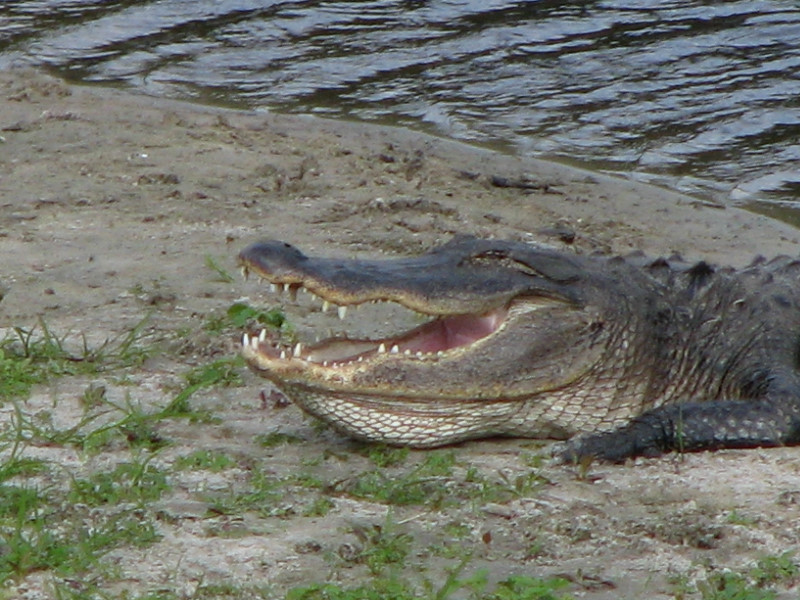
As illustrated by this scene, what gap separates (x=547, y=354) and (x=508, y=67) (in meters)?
6.72

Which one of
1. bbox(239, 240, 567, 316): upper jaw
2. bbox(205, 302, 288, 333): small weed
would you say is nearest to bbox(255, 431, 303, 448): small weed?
bbox(239, 240, 567, 316): upper jaw

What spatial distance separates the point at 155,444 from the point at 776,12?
9534mm

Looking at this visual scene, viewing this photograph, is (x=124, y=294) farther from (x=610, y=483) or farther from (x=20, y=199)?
(x=610, y=483)

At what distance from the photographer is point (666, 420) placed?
4645 millimetres

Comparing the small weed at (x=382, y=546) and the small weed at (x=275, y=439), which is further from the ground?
the small weed at (x=382, y=546)

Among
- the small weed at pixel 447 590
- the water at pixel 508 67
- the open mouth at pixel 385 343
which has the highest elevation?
the open mouth at pixel 385 343

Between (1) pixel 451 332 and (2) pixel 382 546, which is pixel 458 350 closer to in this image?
(1) pixel 451 332

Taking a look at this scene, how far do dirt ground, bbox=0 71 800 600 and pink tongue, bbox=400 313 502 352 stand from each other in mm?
380

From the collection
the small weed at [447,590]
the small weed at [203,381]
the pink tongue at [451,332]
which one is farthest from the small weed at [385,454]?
the small weed at [447,590]

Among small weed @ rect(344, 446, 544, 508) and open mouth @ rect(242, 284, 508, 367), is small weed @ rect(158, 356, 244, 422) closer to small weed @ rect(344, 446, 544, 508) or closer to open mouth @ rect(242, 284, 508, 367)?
open mouth @ rect(242, 284, 508, 367)

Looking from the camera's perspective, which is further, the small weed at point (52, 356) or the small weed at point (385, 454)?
the small weed at point (52, 356)

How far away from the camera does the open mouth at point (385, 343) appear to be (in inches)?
169

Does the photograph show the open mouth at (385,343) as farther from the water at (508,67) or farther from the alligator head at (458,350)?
the water at (508,67)

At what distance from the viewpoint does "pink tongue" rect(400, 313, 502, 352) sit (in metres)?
4.71
